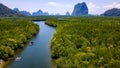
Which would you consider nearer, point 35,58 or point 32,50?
point 35,58

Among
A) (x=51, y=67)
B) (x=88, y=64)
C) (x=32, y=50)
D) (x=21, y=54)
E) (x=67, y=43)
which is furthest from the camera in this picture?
(x=32, y=50)

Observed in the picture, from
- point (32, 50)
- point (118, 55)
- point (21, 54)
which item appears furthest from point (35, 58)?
point (118, 55)

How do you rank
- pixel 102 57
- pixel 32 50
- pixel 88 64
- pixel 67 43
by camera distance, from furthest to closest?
pixel 32 50, pixel 67 43, pixel 102 57, pixel 88 64

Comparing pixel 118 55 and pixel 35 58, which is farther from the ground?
pixel 118 55

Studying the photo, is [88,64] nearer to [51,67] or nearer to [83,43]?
[51,67]

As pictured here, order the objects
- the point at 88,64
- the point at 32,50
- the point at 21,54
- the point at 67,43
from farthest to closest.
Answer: the point at 32,50 → the point at 21,54 → the point at 67,43 → the point at 88,64

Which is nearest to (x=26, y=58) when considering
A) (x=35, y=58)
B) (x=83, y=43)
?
(x=35, y=58)

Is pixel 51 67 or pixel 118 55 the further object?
pixel 51 67

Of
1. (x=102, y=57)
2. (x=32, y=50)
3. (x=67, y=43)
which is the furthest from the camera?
(x=32, y=50)

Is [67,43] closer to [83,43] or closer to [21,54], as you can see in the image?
[83,43]
